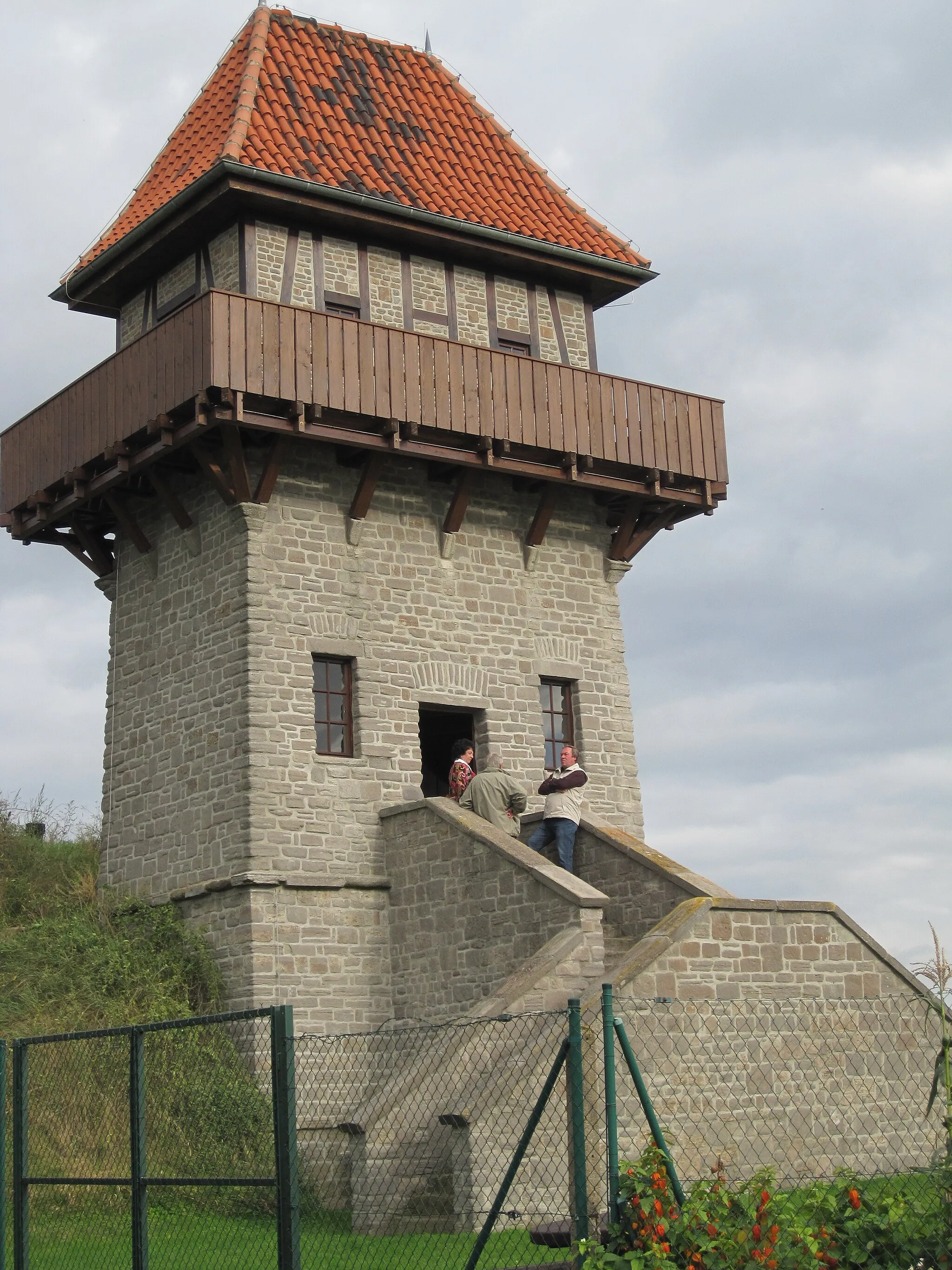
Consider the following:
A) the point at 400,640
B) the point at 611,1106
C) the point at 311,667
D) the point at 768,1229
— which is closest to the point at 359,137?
the point at 400,640

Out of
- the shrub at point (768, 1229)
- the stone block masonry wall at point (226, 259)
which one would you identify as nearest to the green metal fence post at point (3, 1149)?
the shrub at point (768, 1229)

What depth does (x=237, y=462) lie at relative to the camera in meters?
17.9

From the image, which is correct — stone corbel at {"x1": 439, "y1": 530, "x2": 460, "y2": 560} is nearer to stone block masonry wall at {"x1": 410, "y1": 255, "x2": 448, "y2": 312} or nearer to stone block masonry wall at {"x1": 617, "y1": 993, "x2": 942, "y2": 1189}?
stone block masonry wall at {"x1": 410, "y1": 255, "x2": 448, "y2": 312}

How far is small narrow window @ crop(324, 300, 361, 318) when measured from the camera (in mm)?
19500

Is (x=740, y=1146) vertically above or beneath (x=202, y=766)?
beneath

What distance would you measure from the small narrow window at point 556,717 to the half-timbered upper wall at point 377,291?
3874 mm

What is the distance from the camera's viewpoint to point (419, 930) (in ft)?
57.6

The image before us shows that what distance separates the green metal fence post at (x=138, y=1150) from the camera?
9.32 metres

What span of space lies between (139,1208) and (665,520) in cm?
1339

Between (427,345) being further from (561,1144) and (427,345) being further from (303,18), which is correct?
(561,1144)

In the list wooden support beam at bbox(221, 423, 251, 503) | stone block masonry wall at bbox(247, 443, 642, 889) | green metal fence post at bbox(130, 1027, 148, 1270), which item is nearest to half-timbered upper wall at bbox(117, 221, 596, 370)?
wooden support beam at bbox(221, 423, 251, 503)

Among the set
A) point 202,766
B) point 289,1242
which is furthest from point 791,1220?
point 202,766

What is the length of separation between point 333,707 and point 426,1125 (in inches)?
226

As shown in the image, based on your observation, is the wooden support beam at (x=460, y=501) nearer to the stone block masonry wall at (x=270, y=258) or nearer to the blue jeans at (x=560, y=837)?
the stone block masonry wall at (x=270, y=258)
